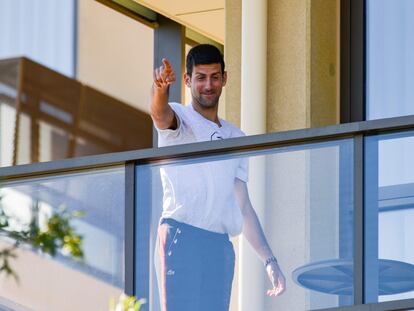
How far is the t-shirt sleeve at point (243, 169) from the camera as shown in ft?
37.0

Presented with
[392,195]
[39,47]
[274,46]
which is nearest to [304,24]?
[274,46]

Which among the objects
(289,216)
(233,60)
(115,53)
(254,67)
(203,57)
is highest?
(115,53)

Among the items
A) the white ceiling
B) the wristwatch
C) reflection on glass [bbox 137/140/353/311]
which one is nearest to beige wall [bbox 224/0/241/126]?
the white ceiling

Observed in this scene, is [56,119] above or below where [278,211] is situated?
above

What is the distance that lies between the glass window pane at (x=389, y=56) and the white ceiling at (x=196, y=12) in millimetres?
2323

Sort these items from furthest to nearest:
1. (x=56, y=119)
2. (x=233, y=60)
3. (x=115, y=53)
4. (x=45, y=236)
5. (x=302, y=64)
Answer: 1. (x=56, y=119)
2. (x=115, y=53)
3. (x=233, y=60)
4. (x=302, y=64)
5. (x=45, y=236)

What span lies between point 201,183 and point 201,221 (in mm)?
234

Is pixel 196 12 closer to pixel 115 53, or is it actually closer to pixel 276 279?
pixel 115 53

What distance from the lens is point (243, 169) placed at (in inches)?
445

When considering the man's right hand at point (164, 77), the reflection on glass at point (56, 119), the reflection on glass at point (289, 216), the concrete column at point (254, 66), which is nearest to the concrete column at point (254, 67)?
the concrete column at point (254, 66)

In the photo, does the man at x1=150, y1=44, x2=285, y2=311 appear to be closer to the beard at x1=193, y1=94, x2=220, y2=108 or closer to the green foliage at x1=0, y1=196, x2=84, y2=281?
the beard at x1=193, y1=94, x2=220, y2=108

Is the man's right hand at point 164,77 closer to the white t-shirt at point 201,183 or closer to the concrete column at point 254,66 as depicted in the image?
the white t-shirt at point 201,183

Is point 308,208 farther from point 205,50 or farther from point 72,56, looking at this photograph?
point 72,56

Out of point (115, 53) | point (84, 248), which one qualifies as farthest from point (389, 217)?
point (115, 53)
